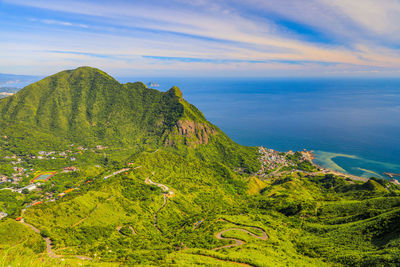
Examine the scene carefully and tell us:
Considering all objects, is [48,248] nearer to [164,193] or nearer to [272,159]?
[164,193]

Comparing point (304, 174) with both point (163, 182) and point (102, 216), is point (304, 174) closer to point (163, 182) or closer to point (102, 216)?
point (163, 182)

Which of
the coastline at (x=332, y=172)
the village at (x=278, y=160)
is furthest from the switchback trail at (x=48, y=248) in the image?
the coastline at (x=332, y=172)

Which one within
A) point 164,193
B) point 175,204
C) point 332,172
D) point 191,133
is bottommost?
point 175,204

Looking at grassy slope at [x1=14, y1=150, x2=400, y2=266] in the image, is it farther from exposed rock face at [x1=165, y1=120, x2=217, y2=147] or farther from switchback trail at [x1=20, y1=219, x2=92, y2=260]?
exposed rock face at [x1=165, y1=120, x2=217, y2=147]

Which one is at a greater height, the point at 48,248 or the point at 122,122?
the point at 122,122

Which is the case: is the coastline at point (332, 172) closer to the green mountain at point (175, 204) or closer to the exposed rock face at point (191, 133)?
the green mountain at point (175, 204)

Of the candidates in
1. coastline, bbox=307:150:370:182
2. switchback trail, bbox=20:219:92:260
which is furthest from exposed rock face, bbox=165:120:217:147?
switchback trail, bbox=20:219:92:260

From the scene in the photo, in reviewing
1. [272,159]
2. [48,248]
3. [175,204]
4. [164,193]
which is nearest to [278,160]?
[272,159]
